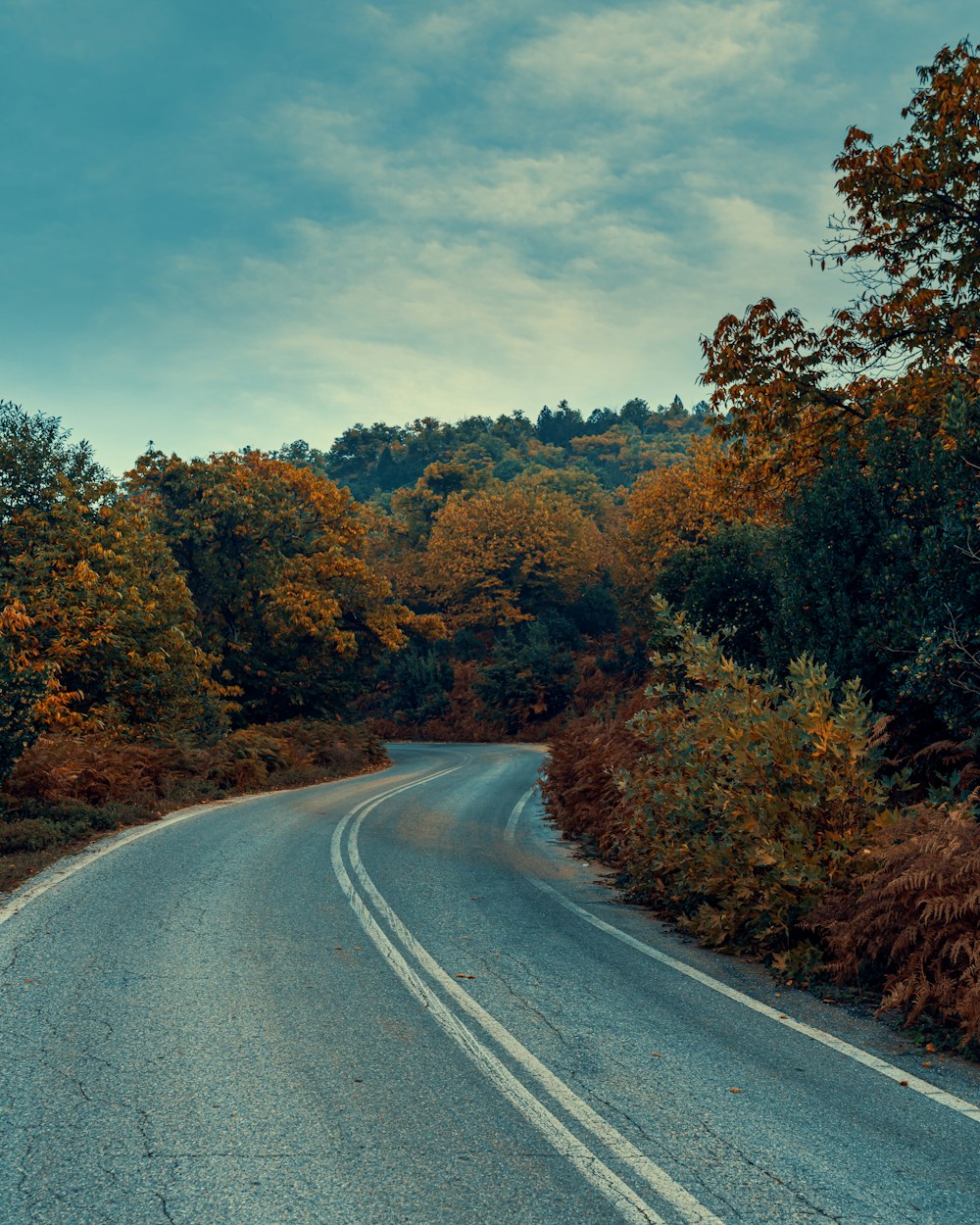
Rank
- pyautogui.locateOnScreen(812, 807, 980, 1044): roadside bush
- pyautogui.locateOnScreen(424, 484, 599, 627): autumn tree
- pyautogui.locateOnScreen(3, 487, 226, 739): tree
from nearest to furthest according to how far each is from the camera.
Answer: pyautogui.locateOnScreen(812, 807, 980, 1044): roadside bush → pyautogui.locateOnScreen(3, 487, 226, 739): tree → pyautogui.locateOnScreen(424, 484, 599, 627): autumn tree

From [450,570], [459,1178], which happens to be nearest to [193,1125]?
[459,1178]

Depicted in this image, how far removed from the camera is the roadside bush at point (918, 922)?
5863mm

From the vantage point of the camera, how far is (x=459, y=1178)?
3936 mm

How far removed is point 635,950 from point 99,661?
1548cm

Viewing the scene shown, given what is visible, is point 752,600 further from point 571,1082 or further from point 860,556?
point 571,1082

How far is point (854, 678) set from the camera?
30.4 feet

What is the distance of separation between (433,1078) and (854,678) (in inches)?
239

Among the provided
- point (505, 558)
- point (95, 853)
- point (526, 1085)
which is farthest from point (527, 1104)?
point (505, 558)

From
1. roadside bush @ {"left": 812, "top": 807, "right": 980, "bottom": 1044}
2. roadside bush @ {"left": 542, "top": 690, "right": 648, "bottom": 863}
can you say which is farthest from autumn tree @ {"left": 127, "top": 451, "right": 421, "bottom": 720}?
roadside bush @ {"left": 812, "top": 807, "right": 980, "bottom": 1044}

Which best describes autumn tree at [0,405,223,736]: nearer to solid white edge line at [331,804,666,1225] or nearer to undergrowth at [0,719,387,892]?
undergrowth at [0,719,387,892]

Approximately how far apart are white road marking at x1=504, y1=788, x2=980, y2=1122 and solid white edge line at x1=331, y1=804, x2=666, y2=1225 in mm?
1981

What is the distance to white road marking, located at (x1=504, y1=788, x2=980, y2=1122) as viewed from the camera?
4.86 meters

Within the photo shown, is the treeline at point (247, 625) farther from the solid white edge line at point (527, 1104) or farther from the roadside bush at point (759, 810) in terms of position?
the roadside bush at point (759, 810)

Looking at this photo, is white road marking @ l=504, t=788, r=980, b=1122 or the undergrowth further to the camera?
the undergrowth
